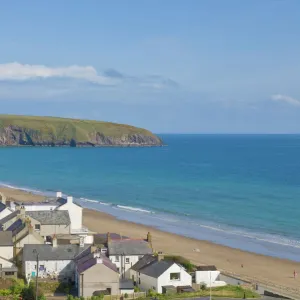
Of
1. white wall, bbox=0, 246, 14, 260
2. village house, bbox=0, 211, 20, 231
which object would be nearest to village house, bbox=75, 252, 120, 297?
white wall, bbox=0, 246, 14, 260

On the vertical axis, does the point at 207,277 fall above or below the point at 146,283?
above

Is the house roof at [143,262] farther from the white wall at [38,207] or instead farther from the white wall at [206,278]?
the white wall at [38,207]

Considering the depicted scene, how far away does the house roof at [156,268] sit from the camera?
3653cm

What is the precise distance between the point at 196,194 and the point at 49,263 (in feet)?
186

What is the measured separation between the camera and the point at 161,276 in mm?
36344

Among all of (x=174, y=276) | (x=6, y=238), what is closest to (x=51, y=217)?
(x=6, y=238)

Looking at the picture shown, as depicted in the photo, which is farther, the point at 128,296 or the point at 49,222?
the point at 49,222

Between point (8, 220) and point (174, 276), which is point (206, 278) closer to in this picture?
point (174, 276)

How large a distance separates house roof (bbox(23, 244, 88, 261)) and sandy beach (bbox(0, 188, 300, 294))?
12753 mm

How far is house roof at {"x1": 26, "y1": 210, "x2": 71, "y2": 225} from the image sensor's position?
47.3 m

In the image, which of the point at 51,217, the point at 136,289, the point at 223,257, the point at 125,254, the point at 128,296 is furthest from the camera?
the point at 223,257

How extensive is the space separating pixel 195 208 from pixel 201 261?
96.7 feet

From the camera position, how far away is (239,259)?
51656mm

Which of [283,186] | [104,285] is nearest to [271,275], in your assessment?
[104,285]
